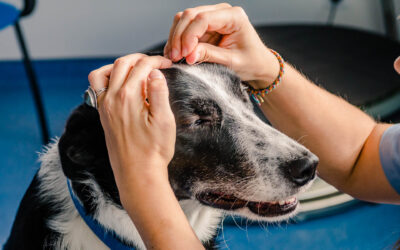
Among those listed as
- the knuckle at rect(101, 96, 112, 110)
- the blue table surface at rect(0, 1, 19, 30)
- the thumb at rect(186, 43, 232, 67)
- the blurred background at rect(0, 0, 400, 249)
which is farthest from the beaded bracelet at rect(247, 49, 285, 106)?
the blue table surface at rect(0, 1, 19, 30)

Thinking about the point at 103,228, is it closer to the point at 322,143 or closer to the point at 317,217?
the point at 322,143

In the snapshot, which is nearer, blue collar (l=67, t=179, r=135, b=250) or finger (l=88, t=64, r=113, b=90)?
finger (l=88, t=64, r=113, b=90)

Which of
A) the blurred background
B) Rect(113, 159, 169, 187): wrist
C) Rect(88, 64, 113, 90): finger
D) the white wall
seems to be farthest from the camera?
the white wall

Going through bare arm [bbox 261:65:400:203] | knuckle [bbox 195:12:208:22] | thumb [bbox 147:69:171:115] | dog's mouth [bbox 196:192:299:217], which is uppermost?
knuckle [bbox 195:12:208:22]

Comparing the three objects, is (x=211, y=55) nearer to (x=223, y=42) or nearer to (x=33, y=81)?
(x=223, y=42)

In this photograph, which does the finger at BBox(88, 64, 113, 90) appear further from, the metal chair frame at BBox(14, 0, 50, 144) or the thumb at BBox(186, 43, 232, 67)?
the metal chair frame at BBox(14, 0, 50, 144)

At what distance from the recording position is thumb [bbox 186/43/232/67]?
91cm

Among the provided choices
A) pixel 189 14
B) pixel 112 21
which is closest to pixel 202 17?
pixel 189 14

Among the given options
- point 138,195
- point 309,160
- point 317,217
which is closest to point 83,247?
point 138,195

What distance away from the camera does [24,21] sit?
323 centimetres

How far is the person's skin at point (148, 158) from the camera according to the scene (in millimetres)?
669

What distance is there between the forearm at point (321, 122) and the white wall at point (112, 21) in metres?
2.20

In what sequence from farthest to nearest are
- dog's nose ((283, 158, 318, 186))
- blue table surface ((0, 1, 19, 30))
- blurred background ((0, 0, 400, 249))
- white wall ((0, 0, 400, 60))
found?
white wall ((0, 0, 400, 60)) → blue table surface ((0, 1, 19, 30)) → blurred background ((0, 0, 400, 249)) → dog's nose ((283, 158, 318, 186))

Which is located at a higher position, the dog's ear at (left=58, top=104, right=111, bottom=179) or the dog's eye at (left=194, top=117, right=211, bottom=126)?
the dog's eye at (left=194, top=117, right=211, bottom=126)
